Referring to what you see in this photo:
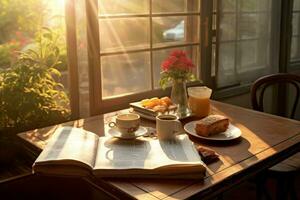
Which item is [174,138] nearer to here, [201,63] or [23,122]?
[23,122]

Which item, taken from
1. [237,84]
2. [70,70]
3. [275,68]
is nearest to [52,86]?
[70,70]

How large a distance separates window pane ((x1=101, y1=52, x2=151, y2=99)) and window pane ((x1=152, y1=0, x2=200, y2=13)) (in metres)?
0.29

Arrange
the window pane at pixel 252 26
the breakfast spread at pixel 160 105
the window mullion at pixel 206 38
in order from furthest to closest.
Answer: the window pane at pixel 252 26, the window mullion at pixel 206 38, the breakfast spread at pixel 160 105

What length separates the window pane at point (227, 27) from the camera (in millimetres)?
2715

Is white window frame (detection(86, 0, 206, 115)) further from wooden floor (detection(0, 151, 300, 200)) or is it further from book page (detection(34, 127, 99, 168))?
book page (detection(34, 127, 99, 168))

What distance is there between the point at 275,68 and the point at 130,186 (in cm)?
242

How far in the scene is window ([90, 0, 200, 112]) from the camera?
2189 millimetres

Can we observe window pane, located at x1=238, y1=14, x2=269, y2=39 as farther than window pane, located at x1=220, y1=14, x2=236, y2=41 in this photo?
Yes

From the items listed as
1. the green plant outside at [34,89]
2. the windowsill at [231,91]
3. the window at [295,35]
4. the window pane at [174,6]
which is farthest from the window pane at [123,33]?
the window at [295,35]

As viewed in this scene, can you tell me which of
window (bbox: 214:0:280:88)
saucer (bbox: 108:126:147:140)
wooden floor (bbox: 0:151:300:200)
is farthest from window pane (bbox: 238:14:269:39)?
saucer (bbox: 108:126:147:140)

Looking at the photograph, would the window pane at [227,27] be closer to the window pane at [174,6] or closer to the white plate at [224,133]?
the window pane at [174,6]

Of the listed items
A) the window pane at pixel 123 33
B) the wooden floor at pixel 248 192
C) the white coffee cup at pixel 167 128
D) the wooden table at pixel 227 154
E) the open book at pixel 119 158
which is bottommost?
the wooden floor at pixel 248 192

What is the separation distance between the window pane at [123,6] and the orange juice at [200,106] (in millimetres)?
706

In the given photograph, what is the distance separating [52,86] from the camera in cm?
207
